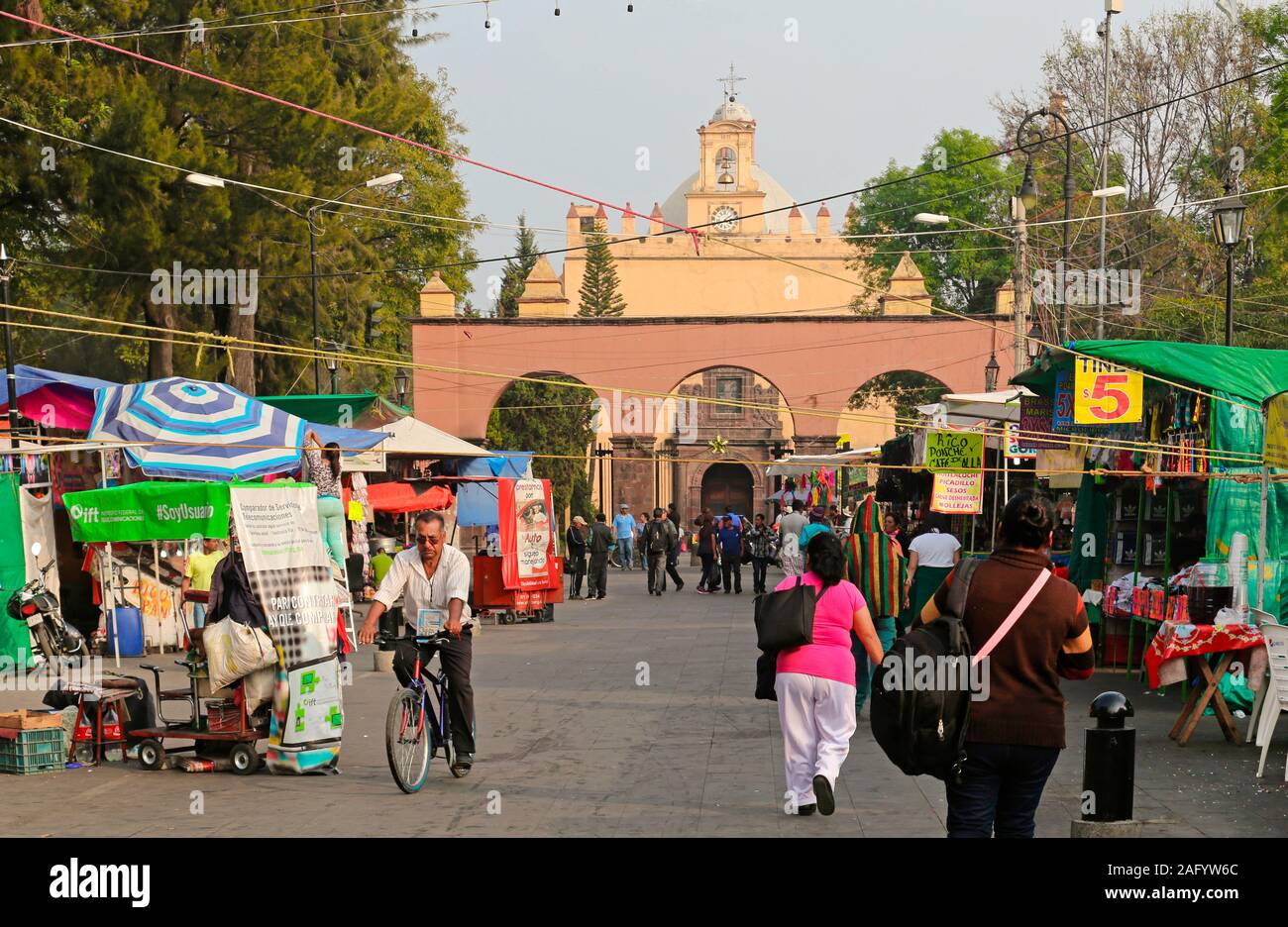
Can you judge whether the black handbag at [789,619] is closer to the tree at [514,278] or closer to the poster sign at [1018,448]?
the poster sign at [1018,448]

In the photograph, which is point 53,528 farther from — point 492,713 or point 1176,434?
point 1176,434

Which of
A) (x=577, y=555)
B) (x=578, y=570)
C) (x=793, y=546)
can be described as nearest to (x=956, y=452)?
(x=793, y=546)

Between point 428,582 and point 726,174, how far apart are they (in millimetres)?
91031

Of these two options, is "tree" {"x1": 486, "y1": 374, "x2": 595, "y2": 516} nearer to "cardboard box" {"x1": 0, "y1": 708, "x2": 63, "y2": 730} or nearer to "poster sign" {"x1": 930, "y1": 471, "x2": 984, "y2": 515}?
"poster sign" {"x1": 930, "y1": 471, "x2": 984, "y2": 515}

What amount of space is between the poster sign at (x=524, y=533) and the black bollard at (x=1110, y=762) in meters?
16.4

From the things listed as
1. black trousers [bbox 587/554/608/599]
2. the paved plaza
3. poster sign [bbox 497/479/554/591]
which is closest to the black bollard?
the paved plaza

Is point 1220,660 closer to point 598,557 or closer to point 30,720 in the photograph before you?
point 30,720

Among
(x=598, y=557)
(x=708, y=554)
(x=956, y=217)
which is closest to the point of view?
(x=598, y=557)

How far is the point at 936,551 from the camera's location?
49.6 feet

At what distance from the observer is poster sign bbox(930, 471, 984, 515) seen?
19.1 metres

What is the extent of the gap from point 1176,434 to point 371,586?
12897mm

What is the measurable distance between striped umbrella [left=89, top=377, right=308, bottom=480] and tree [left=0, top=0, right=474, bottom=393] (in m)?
6.06

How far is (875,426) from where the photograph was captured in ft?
258
